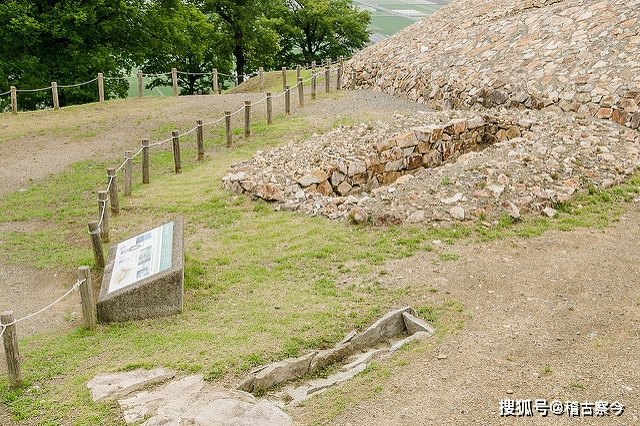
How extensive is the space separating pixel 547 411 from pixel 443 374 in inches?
47.4

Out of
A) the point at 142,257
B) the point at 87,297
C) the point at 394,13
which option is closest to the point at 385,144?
the point at 142,257

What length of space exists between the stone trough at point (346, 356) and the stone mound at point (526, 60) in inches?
403

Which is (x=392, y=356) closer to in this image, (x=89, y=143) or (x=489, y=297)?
(x=489, y=297)

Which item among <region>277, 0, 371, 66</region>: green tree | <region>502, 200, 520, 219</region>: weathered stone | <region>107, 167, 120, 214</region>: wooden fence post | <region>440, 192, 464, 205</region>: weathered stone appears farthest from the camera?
<region>277, 0, 371, 66</region>: green tree

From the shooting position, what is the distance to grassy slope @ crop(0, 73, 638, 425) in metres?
7.69

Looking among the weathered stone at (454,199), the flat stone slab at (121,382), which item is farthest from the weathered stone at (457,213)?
the flat stone slab at (121,382)

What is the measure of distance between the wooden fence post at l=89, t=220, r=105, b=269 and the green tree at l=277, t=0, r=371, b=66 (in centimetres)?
3595

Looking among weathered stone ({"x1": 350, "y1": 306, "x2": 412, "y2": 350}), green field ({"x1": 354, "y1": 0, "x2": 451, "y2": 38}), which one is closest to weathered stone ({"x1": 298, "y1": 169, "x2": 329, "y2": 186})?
weathered stone ({"x1": 350, "y1": 306, "x2": 412, "y2": 350})

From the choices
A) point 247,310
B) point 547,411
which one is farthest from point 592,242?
point 247,310

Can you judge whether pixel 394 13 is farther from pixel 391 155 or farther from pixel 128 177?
pixel 128 177

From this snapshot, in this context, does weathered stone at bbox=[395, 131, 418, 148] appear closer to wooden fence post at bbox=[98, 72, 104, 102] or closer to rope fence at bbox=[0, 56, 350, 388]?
rope fence at bbox=[0, 56, 350, 388]

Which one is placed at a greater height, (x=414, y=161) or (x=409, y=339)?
(x=414, y=161)

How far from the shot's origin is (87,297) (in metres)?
8.73

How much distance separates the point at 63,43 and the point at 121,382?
23.9m
